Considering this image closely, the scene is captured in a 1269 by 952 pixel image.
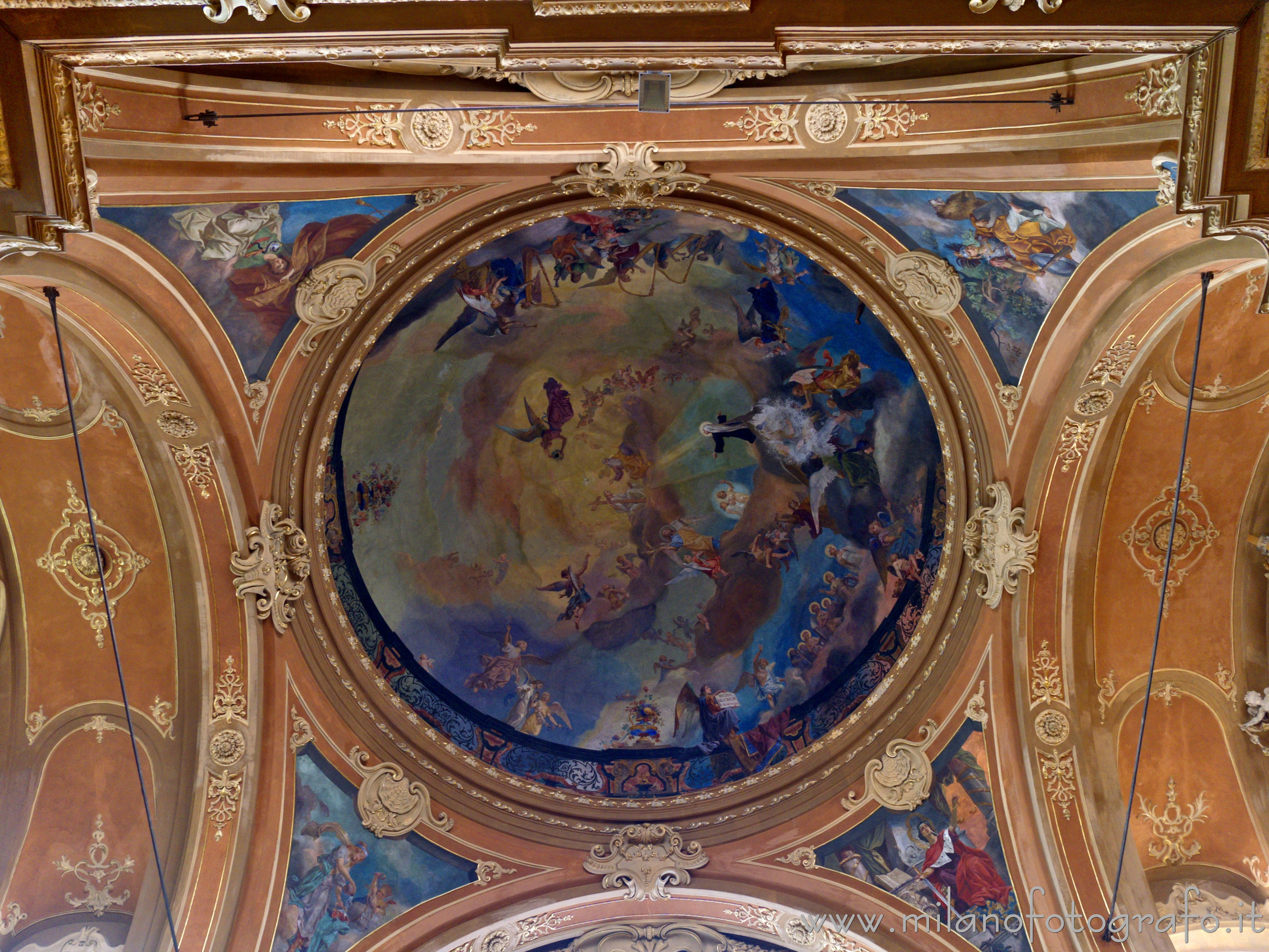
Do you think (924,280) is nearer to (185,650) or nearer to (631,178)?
(631,178)

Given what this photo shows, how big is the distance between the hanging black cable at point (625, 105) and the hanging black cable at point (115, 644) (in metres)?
2.55

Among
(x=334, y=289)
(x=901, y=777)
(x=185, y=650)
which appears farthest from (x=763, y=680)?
(x=334, y=289)

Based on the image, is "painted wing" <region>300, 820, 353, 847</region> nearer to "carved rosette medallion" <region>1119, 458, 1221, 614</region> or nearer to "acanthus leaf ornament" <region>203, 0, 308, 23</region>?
"acanthus leaf ornament" <region>203, 0, 308, 23</region>

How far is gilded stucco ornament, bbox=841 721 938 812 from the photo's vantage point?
12.2 m

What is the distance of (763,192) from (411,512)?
7285 mm

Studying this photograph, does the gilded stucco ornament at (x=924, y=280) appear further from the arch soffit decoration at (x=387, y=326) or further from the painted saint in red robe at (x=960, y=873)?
the painted saint in red robe at (x=960, y=873)

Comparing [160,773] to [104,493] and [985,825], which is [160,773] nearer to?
[104,493]

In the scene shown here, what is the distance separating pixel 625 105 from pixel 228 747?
8.32m

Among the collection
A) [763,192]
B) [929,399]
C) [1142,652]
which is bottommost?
[1142,652]

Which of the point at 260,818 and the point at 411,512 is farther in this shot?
the point at 411,512

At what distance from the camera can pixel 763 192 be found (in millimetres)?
10328

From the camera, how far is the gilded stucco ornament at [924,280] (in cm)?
1048

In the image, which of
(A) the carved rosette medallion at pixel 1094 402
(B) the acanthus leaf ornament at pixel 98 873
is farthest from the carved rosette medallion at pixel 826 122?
(B) the acanthus leaf ornament at pixel 98 873

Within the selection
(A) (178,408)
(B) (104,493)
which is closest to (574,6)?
(A) (178,408)
